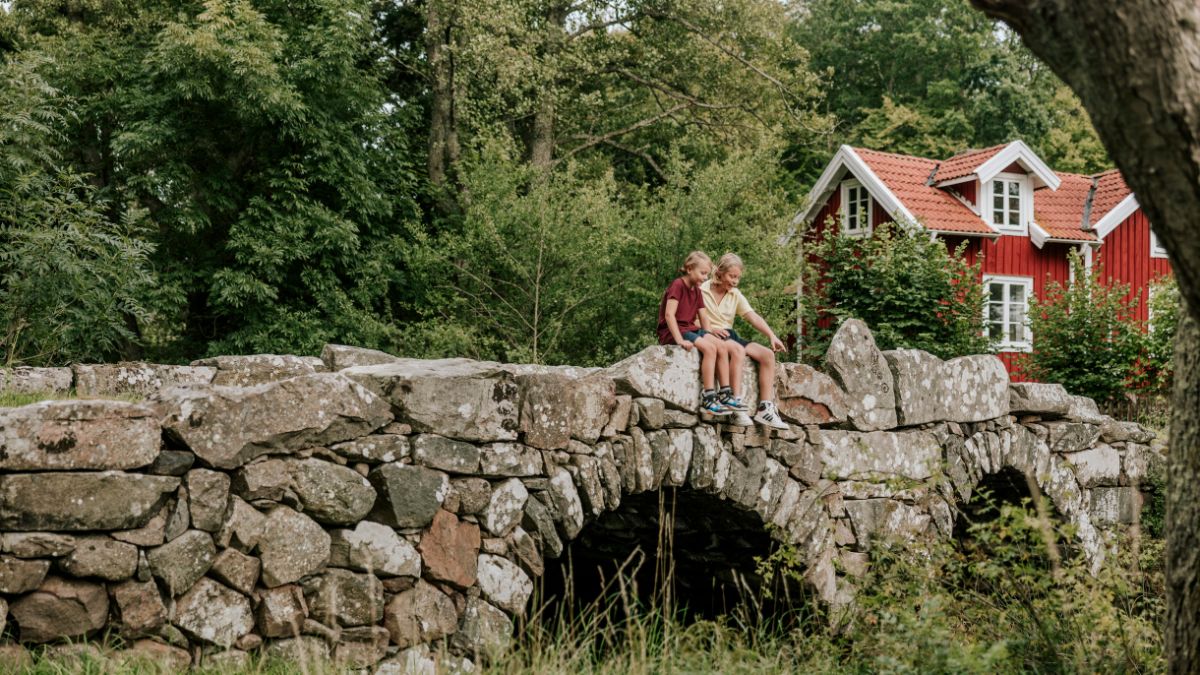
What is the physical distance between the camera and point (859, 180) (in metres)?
19.3

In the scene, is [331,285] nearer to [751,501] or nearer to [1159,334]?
[751,501]

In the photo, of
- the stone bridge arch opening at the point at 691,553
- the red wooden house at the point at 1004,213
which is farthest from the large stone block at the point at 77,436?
the red wooden house at the point at 1004,213

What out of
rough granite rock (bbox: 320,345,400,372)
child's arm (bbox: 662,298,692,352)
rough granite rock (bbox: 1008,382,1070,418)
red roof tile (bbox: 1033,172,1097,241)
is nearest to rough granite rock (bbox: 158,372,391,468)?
rough granite rock (bbox: 320,345,400,372)

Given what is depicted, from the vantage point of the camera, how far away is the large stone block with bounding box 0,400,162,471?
3.99 metres

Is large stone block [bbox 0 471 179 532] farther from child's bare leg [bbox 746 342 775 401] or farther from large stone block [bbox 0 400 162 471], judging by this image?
child's bare leg [bbox 746 342 775 401]

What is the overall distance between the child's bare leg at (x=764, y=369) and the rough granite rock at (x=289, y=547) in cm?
300

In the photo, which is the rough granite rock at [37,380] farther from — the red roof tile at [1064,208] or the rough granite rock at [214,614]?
the red roof tile at [1064,208]

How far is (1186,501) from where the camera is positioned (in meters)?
3.35

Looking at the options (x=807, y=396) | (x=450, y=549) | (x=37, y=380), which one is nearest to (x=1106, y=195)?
(x=807, y=396)

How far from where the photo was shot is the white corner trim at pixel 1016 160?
18719 mm

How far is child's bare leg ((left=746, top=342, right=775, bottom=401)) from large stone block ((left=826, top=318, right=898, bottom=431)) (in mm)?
700

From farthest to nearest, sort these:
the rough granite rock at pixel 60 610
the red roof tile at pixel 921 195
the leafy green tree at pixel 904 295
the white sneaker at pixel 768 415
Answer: the red roof tile at pixel 921 195
the leafy green tree at pixel 904 295
the white sneaker at pixel 768 415
the rough granite rock at pixel 60 610

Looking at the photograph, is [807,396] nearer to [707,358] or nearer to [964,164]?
[707,358]

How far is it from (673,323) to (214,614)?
3261 millimetres
